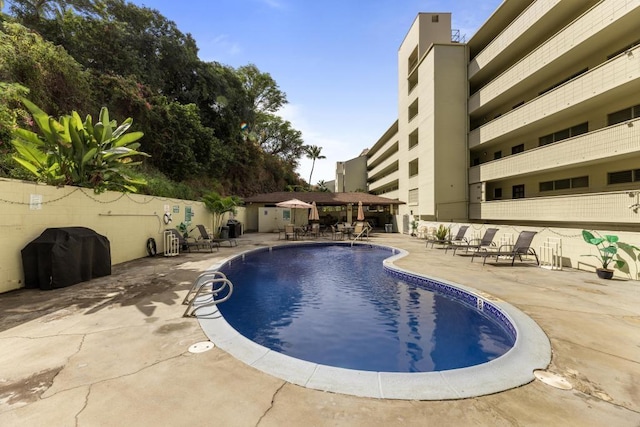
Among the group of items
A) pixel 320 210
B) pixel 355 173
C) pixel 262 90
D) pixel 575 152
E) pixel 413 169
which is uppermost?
pixel 262 90

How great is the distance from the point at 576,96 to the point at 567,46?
2.63m

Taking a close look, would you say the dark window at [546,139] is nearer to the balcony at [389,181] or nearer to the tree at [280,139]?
the balcony at [389,181]

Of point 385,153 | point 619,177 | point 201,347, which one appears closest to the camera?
point 201,347

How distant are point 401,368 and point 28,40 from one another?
16.7m

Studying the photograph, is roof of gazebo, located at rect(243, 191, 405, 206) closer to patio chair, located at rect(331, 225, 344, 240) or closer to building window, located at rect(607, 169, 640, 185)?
patio chair, located at rect(331, 225, 344, 240)

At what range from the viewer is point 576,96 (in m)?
12.8

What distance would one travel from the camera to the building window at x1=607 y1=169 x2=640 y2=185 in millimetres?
11930

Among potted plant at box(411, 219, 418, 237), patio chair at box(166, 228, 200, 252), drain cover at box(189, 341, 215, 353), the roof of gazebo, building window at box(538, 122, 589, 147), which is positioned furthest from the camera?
the roof of gazebo

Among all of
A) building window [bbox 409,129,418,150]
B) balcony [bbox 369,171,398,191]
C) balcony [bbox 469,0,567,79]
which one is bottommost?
balcony [bbox 369,171,398,191]

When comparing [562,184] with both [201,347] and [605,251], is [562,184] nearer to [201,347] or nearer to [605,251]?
[605,251]

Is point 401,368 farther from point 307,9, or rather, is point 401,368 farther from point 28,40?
point 28,40

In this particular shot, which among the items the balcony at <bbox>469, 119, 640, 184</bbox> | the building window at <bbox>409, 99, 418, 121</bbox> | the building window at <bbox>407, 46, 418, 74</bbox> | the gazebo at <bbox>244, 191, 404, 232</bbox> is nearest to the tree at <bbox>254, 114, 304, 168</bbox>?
the gazebo at <bbox>244, 191, 404, 232</bbox>

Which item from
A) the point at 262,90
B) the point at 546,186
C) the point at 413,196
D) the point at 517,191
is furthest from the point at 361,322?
the point at 262,90

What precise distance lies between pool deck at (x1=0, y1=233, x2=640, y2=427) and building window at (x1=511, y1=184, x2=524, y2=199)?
47.8 ft
